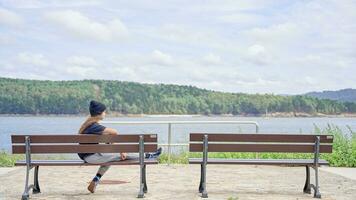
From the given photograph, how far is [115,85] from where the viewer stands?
3546 inches

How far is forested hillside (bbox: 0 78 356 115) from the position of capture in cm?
8981

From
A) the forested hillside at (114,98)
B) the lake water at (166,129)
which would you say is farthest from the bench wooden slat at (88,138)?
the forested hillside at (114,98)

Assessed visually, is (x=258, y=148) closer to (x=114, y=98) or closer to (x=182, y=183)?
(x=182, y=183)

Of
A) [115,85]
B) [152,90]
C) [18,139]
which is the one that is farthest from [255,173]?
[152,90]

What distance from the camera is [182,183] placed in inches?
404

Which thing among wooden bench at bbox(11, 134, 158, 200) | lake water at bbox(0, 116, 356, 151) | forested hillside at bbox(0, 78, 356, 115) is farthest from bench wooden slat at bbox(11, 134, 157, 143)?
forested hillside at bbox(0, 78, 356, 115)

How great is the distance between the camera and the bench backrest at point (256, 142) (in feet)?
28.2

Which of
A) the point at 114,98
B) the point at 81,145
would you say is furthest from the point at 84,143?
the point at 114,98

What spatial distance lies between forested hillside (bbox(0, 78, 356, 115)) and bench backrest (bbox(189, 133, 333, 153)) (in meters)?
77.9

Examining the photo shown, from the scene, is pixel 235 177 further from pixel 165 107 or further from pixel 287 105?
pixel 287 105

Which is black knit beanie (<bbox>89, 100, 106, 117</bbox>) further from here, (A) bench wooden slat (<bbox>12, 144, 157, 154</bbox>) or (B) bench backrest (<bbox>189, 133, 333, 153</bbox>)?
(B) bench backrest (<bbox>189, 133, 333, 153</bbox>)

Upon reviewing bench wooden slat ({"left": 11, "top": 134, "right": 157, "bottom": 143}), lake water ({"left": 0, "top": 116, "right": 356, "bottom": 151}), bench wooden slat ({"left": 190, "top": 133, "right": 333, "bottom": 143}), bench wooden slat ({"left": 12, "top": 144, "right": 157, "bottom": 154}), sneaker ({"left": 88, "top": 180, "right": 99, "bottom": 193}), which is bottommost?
lake water ({"left": 0, "top": 116, "right": 356, "bottom": 151})

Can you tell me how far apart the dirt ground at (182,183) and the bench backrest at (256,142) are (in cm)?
63

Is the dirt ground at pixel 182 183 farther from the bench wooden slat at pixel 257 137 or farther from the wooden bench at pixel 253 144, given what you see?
the bench wooden slat at pixel 257 137
